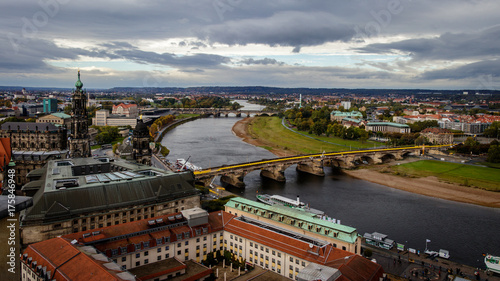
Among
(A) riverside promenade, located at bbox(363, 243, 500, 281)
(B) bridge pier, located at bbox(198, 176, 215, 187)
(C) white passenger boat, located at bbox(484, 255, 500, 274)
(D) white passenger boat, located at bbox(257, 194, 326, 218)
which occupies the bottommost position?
(A) riverside promenade, located at bbox(363, 243, 500, 281)

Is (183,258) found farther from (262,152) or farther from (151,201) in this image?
(262,152)

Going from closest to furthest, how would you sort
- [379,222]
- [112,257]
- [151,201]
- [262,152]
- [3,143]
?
[112,257]
[151,201]
[379,222]
[3,143]
[262,152]

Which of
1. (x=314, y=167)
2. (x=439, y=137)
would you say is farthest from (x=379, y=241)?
(x=439, y=137)

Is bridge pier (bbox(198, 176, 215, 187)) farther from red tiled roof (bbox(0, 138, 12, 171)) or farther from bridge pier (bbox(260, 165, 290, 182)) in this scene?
red tiled roof (bbox(0, 138, 12, 171))

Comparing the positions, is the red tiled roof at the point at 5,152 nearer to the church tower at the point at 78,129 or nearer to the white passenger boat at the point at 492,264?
the church tower at the point at 78,129

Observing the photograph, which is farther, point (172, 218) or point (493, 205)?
point (493, 205)

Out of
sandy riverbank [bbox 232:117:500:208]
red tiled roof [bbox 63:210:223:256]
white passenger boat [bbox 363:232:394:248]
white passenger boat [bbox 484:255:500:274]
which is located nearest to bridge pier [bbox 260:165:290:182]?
sandy riverbank [bbox 232:117:500:208]

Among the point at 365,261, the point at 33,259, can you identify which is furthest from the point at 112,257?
the point at 365,261
